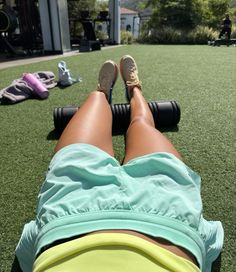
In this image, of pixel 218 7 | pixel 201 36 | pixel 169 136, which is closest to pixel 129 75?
pixel 169 136

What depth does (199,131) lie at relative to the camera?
2.41 metres

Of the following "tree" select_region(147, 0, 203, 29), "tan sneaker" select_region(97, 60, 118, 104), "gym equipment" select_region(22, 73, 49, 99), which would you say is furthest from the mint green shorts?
"tree" select_region(147, 0, 203, 29)

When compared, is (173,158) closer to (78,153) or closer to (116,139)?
(78,153)

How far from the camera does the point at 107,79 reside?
97.4 inches

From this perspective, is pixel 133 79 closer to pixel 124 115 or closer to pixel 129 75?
pixel 129 75

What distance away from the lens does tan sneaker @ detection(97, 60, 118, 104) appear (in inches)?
92.3

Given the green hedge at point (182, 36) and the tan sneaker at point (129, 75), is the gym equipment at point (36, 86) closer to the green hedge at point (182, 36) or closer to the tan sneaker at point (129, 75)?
the tan sneaker at point (129, 75)

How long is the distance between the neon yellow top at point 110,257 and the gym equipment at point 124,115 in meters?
1.59

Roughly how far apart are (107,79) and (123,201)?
1.77 m

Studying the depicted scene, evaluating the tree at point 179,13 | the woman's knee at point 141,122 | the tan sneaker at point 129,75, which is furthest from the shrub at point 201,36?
the woman's knee at point 141,122

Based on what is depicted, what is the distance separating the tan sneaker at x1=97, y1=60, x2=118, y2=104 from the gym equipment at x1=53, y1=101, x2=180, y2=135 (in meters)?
0.14

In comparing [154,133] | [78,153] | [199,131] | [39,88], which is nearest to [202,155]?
[199,131]

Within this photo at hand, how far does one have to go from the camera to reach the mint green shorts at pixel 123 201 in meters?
0.78

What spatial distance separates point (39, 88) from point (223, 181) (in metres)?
2.46
